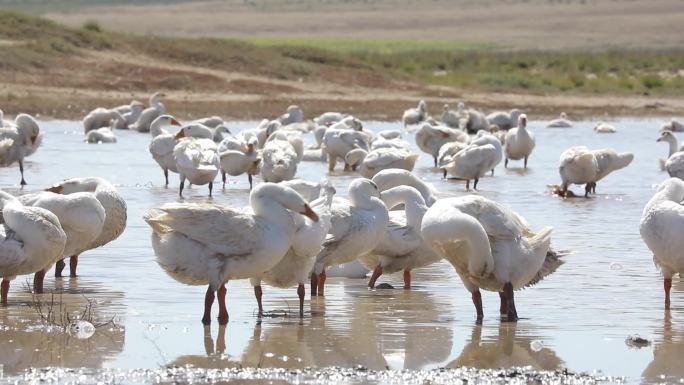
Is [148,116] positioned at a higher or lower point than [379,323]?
lower

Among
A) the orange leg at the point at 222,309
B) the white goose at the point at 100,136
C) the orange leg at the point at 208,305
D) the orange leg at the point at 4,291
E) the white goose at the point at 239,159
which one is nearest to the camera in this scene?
the orange leg at the point at 208,305

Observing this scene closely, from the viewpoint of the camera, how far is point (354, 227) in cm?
1082

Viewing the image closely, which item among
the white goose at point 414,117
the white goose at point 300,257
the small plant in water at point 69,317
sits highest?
the white goose at point 300,257

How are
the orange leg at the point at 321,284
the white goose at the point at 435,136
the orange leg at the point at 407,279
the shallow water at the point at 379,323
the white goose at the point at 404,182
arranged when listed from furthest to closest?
the white goose at the point at 435,136 < the white goose at the point at 404,182 < the orange leg at the point at 407,279 < the orange leg at the point at 321,284 < the shallow water at the point at 379,323

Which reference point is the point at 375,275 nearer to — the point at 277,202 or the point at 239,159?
the point at 277,202

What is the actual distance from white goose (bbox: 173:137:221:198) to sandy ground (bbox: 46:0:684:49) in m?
75.7

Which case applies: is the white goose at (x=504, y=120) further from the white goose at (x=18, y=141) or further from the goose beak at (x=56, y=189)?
the goose beak at (x=56, y=189)

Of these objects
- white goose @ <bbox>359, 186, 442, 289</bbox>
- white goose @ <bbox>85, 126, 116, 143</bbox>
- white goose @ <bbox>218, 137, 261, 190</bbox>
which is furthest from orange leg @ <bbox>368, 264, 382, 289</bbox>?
white goose @ <bbox>85, 126, 116, 143</bbox>

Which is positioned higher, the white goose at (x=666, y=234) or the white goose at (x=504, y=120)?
Answer: the white goose at (x=666, y=234)

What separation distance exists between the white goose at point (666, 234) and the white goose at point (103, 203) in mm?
4375

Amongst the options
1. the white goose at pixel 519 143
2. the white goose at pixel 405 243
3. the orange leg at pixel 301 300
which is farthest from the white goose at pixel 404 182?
the white goose at pixel 519 143

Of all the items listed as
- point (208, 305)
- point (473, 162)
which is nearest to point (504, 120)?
point (473, 162)

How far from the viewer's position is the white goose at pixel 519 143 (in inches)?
951

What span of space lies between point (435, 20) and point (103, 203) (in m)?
105
